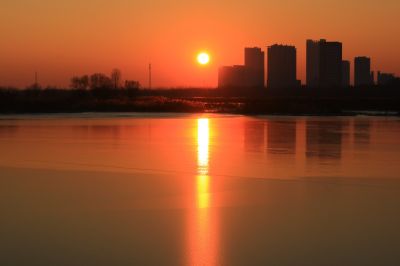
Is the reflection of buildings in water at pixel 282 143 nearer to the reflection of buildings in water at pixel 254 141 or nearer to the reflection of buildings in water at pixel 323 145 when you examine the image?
the reflection of buildings in water at pixel 254 141

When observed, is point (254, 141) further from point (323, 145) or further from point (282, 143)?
point (323, 145)

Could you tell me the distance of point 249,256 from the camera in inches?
210

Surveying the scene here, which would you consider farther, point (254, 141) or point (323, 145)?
point (254, 141)

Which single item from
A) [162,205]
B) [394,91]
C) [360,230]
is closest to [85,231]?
[162,205]

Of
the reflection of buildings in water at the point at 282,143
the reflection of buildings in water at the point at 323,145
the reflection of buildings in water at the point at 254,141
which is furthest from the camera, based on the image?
the reflection of buildings in water at the point at 254,141

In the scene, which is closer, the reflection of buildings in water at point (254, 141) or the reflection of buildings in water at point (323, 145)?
the reflection of buildings in water at point (323, 145)

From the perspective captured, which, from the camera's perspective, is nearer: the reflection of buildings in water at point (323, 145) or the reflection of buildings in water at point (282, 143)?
the reflection of buildings in water at point (323, 145)

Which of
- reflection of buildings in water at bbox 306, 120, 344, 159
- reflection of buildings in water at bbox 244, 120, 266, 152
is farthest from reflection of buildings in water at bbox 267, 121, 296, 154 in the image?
reflection of buildings in water at bbox 306, 120, 344, 159

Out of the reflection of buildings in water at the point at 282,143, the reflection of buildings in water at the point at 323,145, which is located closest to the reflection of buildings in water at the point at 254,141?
the reflection of buildings in water at the point at 282,143

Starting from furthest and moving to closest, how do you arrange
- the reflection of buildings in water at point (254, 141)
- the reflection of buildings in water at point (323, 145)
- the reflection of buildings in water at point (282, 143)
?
1. the reflection of buildings in water at point (254, 141)
2. the reflection of buildings in water at point (282, 143)
3. the reflection of buildings in water at point (323, 145)

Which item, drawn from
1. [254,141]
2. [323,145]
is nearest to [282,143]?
[254,141]

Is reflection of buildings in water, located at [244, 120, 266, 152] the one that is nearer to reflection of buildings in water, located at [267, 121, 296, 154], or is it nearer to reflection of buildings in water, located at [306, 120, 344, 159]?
reflection of buildings in water, located at [267, 121, 296, 154]

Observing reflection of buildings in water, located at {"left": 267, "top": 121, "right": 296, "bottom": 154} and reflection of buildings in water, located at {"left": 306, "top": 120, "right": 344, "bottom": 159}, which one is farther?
reflection of buildings in water, located at {"left": 267, "top": 121, "right": 296, "bottom": 154}

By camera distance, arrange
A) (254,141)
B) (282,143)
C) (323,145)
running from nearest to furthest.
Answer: (323,145) → (282,143) → (254,141)
